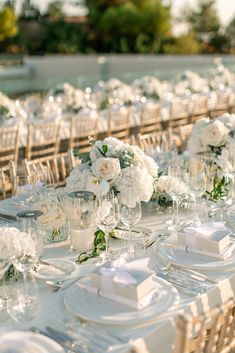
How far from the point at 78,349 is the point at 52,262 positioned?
690 mm

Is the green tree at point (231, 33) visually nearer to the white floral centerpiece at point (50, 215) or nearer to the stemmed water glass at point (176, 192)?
the stemmed water glass at point (176, 192)

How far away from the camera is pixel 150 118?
23.0ft

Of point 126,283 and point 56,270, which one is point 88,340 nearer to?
point 126,283

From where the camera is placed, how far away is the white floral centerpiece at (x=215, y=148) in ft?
10.7

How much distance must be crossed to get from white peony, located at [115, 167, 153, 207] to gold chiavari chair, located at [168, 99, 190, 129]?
4.79 meters

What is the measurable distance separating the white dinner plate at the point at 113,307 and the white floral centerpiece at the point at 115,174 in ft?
1.83

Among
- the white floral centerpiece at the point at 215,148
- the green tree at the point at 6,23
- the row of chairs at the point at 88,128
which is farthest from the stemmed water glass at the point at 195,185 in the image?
the green tree at the point at 6,23

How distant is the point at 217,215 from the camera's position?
119 inches

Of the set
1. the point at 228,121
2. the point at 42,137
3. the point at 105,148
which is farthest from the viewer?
the point at 42,137

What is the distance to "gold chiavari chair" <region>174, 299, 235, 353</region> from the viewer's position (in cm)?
158

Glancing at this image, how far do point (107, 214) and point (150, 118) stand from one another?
4623 mm

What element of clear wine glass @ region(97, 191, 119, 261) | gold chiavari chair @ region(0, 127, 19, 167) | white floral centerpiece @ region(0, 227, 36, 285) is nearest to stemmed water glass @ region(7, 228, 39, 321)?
white floral centerpiece @ region(0, 227, 36, 285)

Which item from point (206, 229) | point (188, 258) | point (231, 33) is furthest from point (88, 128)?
point (231, 33)

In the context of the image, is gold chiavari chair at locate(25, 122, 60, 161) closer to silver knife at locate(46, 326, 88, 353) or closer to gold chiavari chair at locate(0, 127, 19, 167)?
gold chiavari chair at locate(0, 127, 19, 167)
